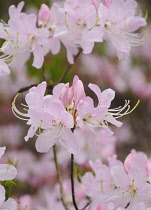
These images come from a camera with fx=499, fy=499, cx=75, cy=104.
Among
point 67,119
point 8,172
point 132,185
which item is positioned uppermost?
point 67,119

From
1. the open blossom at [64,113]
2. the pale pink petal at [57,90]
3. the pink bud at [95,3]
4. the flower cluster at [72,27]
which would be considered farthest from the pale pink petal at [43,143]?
the pink bud at [95,3]

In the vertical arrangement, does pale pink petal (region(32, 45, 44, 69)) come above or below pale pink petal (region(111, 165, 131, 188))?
above

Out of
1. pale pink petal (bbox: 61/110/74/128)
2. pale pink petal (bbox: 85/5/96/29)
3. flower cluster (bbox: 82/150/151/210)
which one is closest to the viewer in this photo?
pale pink petal (bbox: 61/110/74/128)

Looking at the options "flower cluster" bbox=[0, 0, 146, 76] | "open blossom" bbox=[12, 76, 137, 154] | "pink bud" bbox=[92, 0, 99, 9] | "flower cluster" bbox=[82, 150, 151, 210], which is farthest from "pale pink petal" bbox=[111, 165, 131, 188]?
"pink bud" bbox=[92, 0, 99, 9]

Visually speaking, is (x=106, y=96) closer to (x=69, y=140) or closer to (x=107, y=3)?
(x=69, y=140)

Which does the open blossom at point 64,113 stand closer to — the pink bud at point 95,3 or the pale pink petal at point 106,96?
the pale pink petal at point 106,96

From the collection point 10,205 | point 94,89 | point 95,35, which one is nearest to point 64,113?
point 94,89

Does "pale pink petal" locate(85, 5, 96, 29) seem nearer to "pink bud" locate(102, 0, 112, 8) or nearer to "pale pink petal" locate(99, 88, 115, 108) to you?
"pink bud" locate(102, 0, 112, 8)
